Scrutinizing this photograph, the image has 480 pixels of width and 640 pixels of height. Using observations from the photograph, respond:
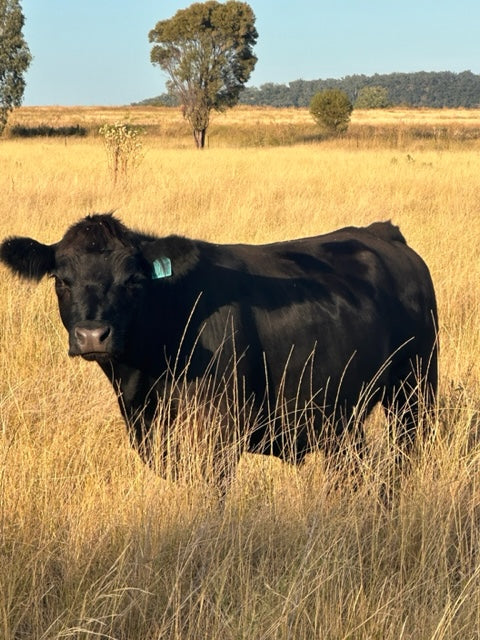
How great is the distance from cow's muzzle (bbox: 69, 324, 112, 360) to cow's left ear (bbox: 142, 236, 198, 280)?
43 centimetres

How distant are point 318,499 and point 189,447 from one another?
1.78 feet

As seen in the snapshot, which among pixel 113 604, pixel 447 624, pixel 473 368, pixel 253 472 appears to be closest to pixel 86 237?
pixel 253 472

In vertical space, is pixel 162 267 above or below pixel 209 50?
below

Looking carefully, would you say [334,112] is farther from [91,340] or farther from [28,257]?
[91,340]

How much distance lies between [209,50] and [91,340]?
144 feet

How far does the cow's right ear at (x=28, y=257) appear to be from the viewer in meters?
3.54

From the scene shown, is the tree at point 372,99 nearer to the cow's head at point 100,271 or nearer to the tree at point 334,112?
the tree at point 334,112

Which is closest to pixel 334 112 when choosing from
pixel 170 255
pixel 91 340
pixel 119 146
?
pixel 119 146

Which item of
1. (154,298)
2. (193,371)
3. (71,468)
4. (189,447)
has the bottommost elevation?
(71,468)

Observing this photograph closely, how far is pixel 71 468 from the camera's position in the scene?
153 inches

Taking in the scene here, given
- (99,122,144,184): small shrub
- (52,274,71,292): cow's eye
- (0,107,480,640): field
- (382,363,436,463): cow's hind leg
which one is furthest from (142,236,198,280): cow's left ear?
(99,122,144,184): small shrub

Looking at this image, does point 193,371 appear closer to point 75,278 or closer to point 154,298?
point 154,298

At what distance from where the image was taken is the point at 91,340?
3.15 m

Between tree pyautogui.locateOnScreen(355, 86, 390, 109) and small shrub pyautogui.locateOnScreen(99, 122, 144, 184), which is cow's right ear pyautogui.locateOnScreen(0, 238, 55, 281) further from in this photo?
tree pyautogui.locateOnScreen(355, 86, 390, 109)
